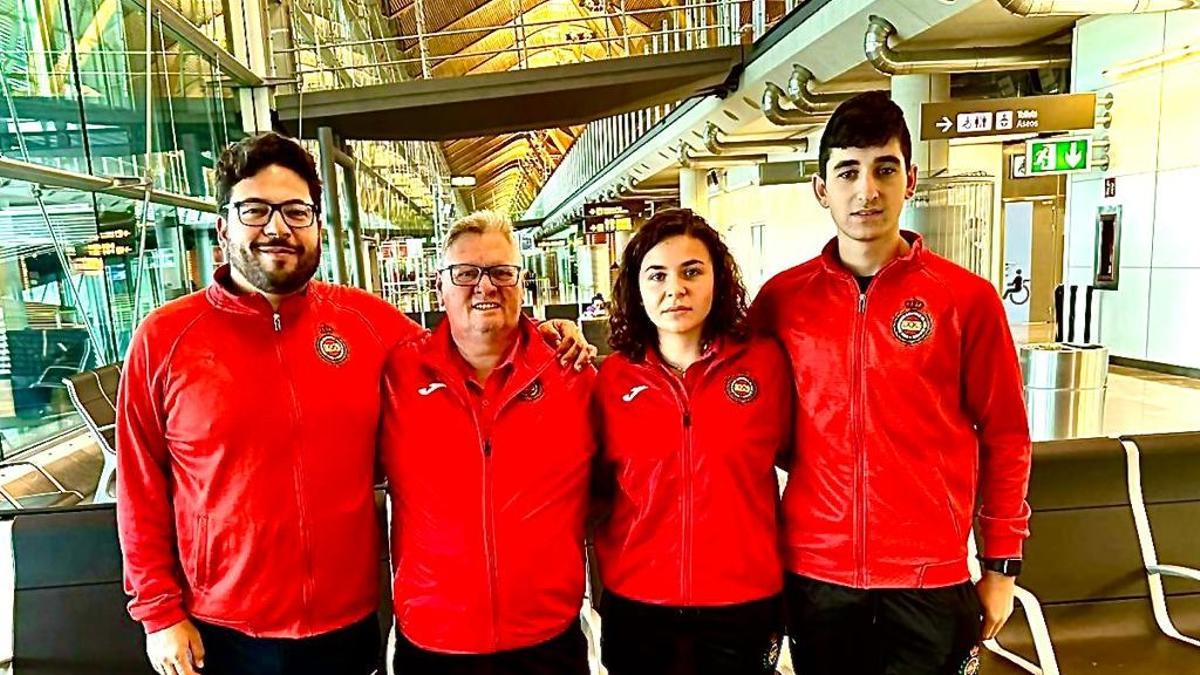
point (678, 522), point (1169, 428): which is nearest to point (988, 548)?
point (678, 522)

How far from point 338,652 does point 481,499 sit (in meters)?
0.51

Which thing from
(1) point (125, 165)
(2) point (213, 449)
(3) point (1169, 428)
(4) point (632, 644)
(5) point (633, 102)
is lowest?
(3) point (1169, 428)

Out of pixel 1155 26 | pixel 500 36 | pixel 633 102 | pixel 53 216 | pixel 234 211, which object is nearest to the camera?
pixel 234 211

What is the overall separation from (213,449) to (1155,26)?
827 cm

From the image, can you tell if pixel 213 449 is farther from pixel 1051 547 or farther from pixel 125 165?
pixel 125 165

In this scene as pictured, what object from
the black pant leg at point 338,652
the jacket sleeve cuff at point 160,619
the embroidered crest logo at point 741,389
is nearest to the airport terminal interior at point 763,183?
the embroidered crest logo at point 741,389

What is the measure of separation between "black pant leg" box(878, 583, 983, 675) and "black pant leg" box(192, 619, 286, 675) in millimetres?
1341

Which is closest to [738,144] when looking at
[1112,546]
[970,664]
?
[1112,546]

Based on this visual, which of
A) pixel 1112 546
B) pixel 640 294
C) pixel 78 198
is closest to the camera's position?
pixel 640 294

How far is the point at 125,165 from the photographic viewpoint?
227 inches

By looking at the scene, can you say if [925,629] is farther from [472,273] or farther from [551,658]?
[472,273]

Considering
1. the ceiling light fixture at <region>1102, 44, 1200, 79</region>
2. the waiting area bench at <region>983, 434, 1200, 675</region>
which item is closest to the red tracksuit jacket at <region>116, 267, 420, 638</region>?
the waiting area bench at <region>983, 434, 1200, 675</region>

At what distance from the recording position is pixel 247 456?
1727 mm

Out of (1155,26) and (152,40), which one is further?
(1155,26)
